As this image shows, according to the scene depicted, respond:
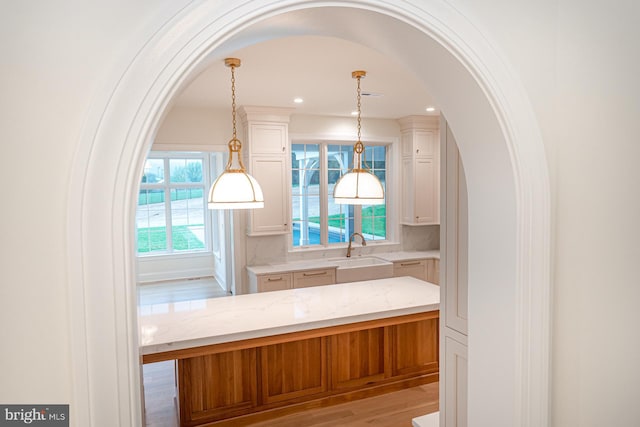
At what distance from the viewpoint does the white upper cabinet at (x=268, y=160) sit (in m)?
5.04

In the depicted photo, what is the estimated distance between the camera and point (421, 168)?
5941 millimetres

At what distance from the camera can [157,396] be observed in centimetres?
346

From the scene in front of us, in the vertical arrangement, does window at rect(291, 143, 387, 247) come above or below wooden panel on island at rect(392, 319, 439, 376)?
above

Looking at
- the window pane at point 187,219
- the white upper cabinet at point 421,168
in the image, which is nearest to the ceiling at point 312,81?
the white upper cabinet at point 421,168

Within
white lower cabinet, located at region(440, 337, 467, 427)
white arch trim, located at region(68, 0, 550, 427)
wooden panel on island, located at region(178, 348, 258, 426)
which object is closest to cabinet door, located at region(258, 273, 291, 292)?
wooden panel on island, located at region(178, 348, 258, 426)

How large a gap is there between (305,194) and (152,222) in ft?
11.8

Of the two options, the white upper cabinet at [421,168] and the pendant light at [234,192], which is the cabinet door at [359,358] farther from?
the white upper cabinet at [421,168]

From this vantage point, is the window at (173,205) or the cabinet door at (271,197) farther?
the window at (173,205)

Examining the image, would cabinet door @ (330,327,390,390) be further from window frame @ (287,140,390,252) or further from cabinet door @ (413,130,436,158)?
cabinet door @ (413,130,436,158)

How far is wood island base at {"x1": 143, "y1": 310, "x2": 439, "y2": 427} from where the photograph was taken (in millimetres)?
2832

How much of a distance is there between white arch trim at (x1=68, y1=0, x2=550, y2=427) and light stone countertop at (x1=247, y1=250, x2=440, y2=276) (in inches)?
144

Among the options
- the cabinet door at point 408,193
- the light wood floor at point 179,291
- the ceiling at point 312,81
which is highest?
the ceiling at point 312,81

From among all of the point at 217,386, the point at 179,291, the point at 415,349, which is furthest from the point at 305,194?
the point at 217,386

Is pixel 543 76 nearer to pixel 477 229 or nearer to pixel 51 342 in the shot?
pixel 477 229
